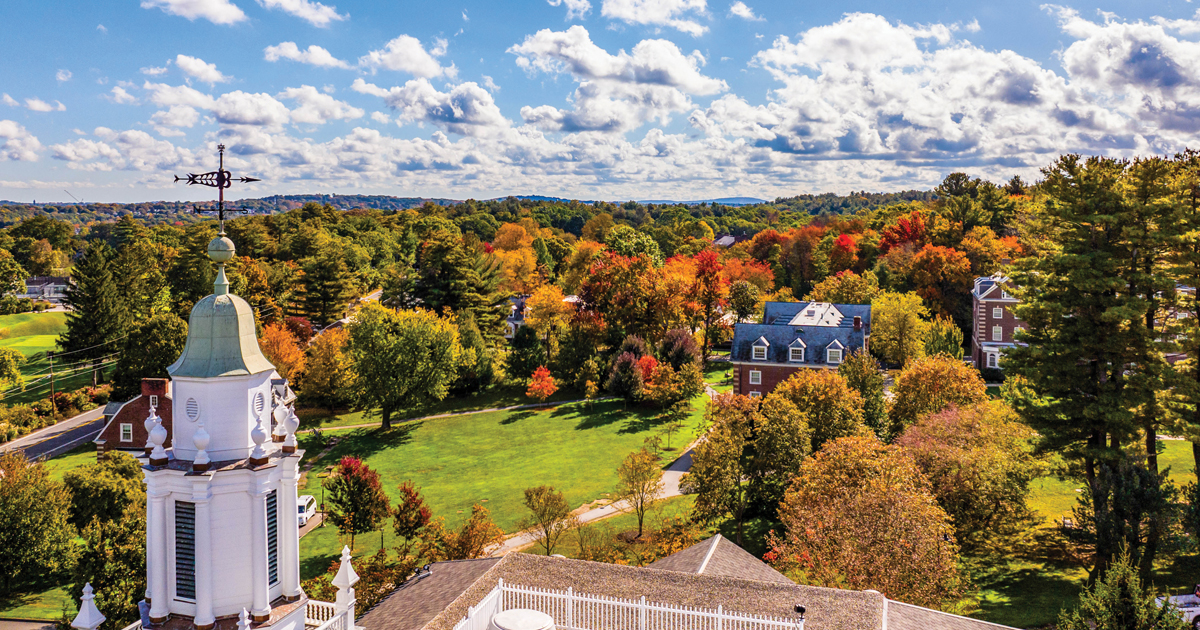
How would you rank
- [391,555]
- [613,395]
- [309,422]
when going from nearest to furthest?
[391,555]
[309,422]
[613,395]

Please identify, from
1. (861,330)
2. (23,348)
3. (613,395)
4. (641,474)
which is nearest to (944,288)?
(861,330)

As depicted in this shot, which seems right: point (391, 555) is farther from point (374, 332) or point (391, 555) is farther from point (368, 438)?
point (374, 332)

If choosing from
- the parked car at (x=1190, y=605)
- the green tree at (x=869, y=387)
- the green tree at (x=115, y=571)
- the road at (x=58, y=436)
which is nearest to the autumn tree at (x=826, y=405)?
the green tree at (x=869, y=387)

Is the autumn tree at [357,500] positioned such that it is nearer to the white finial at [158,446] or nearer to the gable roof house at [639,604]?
the gable roof house at [639,604]

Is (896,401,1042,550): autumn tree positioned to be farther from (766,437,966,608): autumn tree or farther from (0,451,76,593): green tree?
(0,451,76,593): green tree

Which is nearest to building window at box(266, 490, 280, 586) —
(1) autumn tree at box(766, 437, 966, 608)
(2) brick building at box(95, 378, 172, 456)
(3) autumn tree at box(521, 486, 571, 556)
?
(1) autumn tree at box(766, 437, 966, 608)
